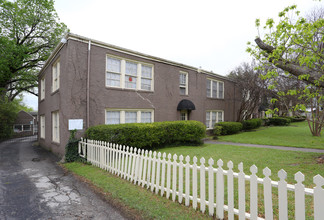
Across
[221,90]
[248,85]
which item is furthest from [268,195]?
[221,90]

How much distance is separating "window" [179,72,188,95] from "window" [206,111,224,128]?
386cm

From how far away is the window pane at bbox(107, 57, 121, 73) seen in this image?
1026cm

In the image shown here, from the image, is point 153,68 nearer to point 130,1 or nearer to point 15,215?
point 130,1

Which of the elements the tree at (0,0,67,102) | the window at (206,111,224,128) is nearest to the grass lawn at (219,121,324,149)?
the window at (206,111,224,128)

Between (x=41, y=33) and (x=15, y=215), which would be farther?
(x=41, y=33)

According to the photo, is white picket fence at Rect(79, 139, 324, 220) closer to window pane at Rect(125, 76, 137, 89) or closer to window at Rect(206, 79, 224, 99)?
window pane at Rect(125, 76, 137, 89)

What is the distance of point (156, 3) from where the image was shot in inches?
404

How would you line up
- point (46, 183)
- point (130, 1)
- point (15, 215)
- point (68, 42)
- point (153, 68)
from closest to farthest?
point (15, 215), point (46, 183), point (68, 42), point (130, 1), point (153, 68)

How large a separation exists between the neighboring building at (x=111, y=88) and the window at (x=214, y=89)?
95cm

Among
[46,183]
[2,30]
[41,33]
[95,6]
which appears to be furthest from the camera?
[41,33]

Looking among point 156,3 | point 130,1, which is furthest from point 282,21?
point 130,1

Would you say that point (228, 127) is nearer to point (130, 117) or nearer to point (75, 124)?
point (130, 117)

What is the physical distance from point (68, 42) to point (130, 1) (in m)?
4.26

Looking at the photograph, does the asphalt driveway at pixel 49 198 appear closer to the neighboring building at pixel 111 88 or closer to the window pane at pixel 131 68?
the neighboring building at pixel 111 88
